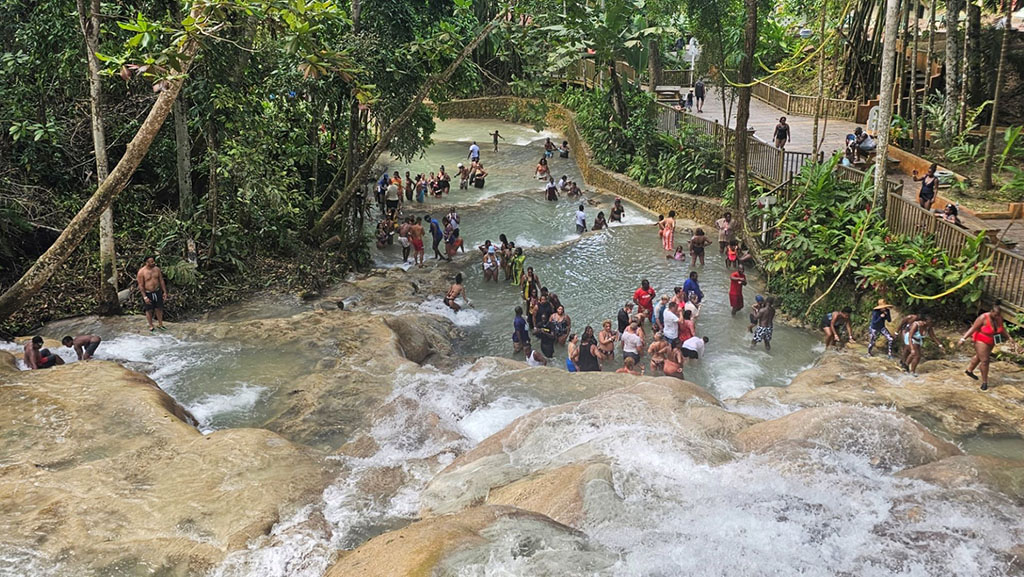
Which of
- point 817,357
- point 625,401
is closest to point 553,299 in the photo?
point 817,357

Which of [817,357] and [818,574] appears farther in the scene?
[817,357]

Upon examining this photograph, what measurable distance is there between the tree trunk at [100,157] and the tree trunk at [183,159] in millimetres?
1600

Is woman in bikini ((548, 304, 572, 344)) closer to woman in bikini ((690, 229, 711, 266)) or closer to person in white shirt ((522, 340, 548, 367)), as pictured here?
person in white shirt ((522, 340, 548, 367))

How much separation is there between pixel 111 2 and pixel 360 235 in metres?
6.93

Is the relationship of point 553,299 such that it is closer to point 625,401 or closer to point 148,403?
point 625,401

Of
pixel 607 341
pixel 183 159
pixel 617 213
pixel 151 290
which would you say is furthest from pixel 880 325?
pixel 183 159

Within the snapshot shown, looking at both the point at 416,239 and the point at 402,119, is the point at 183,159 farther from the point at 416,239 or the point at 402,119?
the point at 416,239

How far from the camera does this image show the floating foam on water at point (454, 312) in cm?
1605

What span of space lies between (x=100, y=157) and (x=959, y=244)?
14072 millimetres

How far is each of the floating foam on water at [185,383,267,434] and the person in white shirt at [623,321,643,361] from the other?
5.66m

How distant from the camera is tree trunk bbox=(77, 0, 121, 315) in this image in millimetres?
12477

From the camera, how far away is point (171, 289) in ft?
50.1

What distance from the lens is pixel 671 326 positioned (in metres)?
13.4

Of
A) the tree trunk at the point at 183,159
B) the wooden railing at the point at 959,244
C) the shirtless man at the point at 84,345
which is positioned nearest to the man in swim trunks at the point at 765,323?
the wooden railing at the point at 959,244
